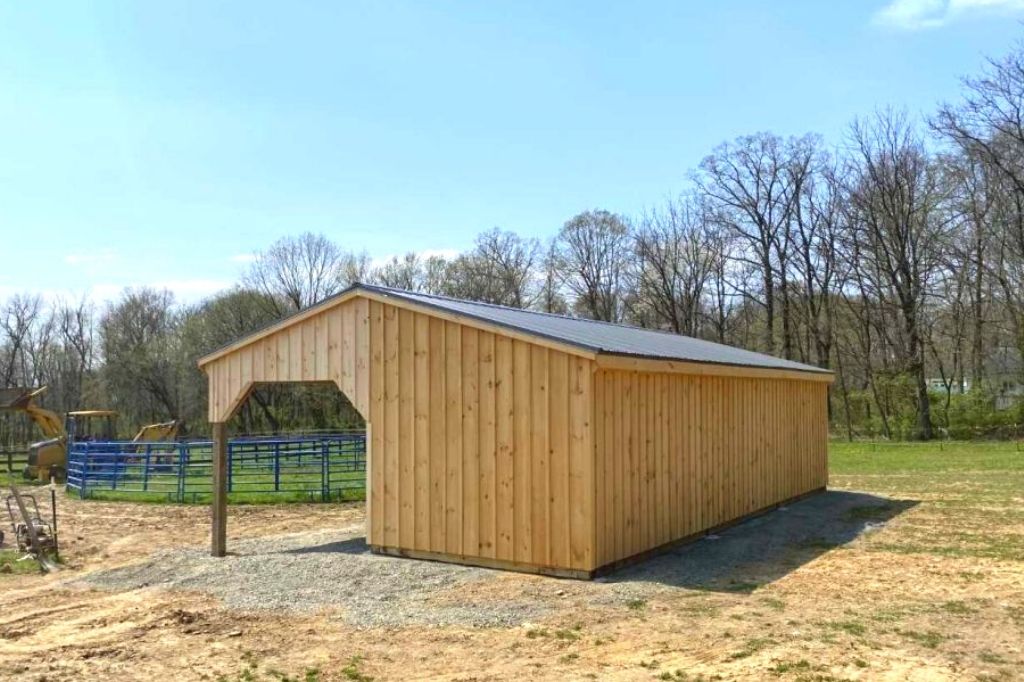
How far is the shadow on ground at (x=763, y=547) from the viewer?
26.5ft

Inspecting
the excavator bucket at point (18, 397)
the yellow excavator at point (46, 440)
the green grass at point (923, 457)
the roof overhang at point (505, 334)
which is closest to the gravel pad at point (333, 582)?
the roof overhang at point (505, 334)

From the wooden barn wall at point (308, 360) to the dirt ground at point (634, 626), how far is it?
2.32m

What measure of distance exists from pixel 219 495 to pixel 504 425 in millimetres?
3749

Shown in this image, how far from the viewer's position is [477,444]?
8805 mm

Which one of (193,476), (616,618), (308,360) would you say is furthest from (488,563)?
(193,476)

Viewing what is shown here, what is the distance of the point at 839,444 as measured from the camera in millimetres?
29406

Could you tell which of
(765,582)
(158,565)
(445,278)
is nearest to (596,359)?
(765,582)

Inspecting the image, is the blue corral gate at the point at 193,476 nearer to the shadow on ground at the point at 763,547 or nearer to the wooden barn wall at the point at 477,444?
the wooden barn wall at the point at 477,444

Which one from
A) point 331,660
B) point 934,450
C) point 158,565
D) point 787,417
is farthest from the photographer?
point 934,450

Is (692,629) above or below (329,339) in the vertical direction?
below

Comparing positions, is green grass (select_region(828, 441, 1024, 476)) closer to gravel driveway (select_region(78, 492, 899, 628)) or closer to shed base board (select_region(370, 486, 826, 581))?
gravel driveway (select_region(78, 492, 899, 628))

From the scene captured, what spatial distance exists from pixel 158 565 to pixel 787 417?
372 inches

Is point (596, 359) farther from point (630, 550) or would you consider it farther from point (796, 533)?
point (796, 533)

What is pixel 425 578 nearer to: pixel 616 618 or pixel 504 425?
pixel 504 425
